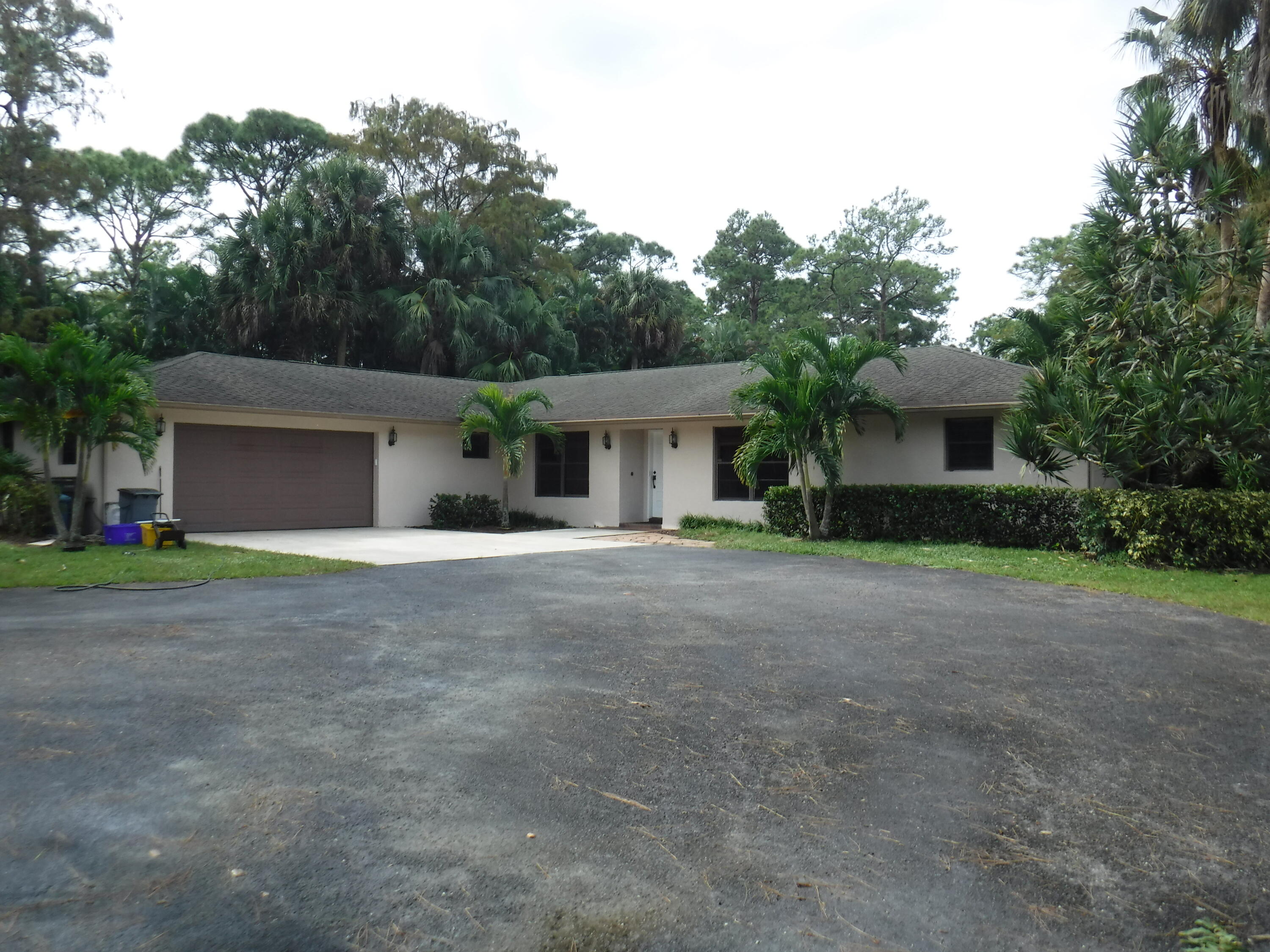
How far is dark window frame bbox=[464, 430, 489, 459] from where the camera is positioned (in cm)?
1962

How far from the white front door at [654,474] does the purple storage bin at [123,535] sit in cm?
958

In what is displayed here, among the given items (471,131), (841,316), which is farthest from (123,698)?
(841,316)

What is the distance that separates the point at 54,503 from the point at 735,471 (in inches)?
427

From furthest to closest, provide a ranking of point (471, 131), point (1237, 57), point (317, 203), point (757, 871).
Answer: point (471, 131) < point (317, 203) < point (1237, 57) < point (757, 871)

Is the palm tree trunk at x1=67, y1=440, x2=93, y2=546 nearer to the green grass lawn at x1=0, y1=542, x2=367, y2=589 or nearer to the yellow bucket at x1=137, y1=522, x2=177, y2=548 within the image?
the green grass lawn at x1=0, y1=542, x2=367, y2=589

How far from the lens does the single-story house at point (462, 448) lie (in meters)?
14.8

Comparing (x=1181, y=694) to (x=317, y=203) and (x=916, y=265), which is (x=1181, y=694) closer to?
(x=317, y=203)

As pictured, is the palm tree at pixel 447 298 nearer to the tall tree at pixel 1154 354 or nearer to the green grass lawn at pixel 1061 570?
the green grass lawn at pixel 1061 570

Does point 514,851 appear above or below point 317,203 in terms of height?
below

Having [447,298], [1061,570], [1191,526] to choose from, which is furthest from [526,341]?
[1191,526]

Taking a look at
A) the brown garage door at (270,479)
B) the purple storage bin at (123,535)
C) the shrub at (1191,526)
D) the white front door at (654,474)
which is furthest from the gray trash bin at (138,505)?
the shrub at (1191,526)

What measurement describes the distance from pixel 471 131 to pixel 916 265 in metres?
20.5

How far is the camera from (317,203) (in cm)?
2719

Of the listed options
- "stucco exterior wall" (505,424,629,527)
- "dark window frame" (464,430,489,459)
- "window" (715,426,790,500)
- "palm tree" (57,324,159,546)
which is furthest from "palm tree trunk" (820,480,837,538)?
"palm tree" (57,324,159,546)
